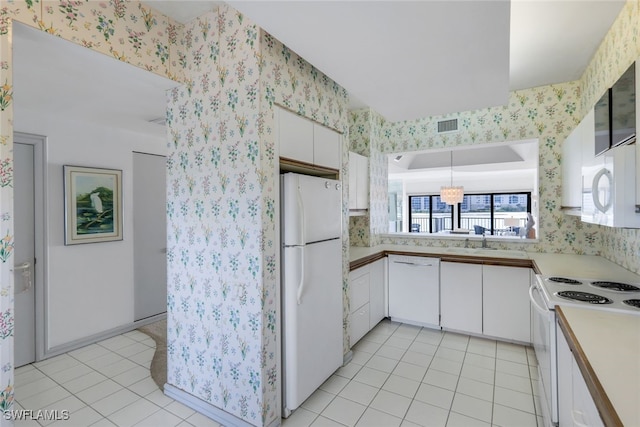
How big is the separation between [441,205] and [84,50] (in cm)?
907

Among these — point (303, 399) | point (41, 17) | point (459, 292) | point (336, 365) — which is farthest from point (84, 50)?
point (459, 292)

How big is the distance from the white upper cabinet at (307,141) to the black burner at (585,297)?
1.82 meters

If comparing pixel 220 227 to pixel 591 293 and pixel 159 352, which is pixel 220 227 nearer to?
pixel 159 352

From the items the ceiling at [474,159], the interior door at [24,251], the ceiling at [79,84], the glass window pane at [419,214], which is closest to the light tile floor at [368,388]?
the interior door at [24,251]

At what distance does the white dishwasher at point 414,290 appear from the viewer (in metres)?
3.55

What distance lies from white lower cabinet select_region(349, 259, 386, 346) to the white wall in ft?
8.97

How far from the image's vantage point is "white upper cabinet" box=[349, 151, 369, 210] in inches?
141

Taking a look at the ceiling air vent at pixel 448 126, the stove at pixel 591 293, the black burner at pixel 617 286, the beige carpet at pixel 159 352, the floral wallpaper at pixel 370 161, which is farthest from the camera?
the floral wallpaper at pixel 370 161

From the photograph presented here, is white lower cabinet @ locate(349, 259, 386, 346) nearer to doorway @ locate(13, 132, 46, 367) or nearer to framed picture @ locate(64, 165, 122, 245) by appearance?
framed picture @ locate(64, 165, 122, 245)

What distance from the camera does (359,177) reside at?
375cm

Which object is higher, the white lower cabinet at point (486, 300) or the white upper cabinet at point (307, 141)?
the white upper cabinet at point (307, 141)

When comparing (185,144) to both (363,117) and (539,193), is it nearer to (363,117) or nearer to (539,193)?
(363,117)

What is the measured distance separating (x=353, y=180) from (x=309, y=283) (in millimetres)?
1719

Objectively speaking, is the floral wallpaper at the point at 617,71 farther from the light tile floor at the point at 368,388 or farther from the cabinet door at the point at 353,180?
the cabinet door at the point at 353,180
